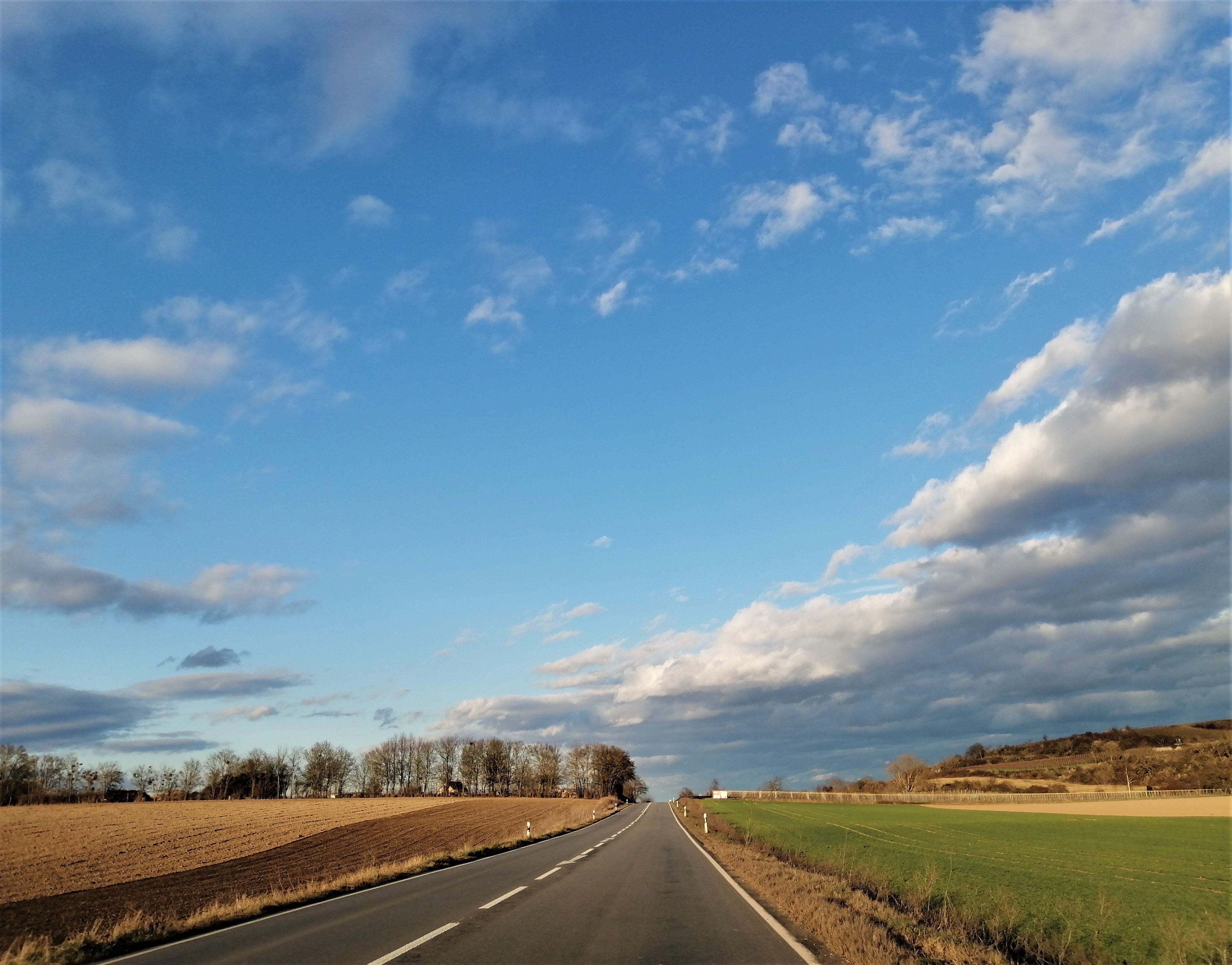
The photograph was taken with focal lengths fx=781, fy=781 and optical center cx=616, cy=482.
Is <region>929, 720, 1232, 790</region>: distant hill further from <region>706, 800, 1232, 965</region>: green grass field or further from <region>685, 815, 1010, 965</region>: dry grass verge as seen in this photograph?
<region>685, 815, 1010, 965</region>: dry grass verge

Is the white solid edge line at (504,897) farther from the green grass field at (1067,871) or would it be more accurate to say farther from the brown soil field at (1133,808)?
the brown soil field at (1133,808)

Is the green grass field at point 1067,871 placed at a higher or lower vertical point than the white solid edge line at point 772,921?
lower

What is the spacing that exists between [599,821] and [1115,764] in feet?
471

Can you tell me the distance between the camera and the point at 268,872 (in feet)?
103

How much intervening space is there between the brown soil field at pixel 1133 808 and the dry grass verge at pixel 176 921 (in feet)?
256

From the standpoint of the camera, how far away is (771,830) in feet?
170

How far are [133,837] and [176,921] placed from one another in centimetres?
4241

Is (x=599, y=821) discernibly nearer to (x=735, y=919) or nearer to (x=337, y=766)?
(x=735, y=919)

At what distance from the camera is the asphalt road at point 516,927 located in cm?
1048

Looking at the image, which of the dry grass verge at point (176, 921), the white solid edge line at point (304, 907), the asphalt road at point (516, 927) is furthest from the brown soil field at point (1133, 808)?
the dry grass verge at point (176, 921)

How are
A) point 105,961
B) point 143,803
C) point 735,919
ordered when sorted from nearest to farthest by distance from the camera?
point 105,961, point 735,919, point 143,803

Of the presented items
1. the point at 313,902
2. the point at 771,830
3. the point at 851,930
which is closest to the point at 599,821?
the point at 771,830

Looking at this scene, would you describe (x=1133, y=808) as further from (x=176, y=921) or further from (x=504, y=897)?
(x=176, y=921)

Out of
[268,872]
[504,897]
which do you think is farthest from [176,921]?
[268,872]
